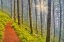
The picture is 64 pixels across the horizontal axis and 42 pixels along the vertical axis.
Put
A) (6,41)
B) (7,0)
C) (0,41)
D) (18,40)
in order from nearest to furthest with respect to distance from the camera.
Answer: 1. (0,41)
2. (6,41)
3. (18,40)
4. (7,0)

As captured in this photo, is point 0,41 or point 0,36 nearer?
point 0,41

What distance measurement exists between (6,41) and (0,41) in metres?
1.04

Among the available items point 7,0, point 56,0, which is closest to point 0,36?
point 56,0

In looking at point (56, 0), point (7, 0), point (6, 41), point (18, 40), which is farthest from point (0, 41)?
point (7, 0)

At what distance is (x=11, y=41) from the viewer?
14.4 m

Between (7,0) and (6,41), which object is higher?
(7,0)

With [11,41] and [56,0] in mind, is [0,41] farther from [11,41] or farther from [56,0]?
[56,0]

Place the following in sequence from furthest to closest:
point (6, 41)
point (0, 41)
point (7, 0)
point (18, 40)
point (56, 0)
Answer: point (7, 0) < point (56, 0) < point (18, 40) < point (6, 41) < point (0, 41)

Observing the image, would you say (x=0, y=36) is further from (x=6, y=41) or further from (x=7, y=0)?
(x=7, y=0)

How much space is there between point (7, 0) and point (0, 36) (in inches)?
2837

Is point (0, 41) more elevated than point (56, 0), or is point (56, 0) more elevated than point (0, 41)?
point (56, 0)

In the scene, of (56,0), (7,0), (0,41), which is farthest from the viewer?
(7,0)

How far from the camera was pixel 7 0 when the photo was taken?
3346 inches

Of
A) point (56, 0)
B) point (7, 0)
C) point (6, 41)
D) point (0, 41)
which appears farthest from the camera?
point (7, 0)
